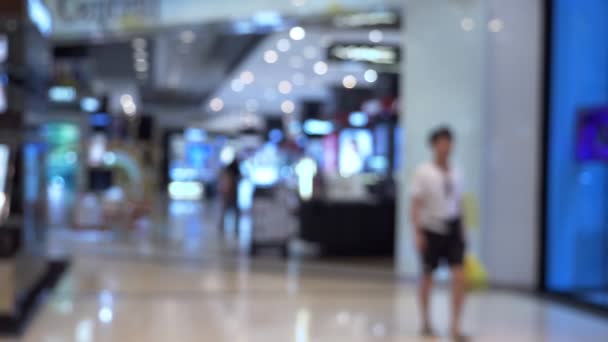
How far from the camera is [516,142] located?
23.5 feet

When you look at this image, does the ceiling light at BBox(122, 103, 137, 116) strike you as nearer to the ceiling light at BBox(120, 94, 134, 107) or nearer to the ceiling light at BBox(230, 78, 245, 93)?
the ceiling light at BBox(120, 94, 134, 107)

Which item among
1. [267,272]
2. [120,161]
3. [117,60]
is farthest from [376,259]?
[120,161]

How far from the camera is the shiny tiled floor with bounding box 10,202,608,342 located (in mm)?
5168

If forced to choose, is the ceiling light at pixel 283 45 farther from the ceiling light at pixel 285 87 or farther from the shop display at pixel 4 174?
the shop display at pixel 4 174

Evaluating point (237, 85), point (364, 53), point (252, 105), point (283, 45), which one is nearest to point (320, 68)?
point (283, 45)

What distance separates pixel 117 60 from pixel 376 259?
7.50m

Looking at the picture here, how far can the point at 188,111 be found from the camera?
1075 inches

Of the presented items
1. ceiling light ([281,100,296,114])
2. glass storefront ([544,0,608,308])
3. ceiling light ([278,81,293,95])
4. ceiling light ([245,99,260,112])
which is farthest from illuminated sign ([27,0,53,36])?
ceiling light ([245,99,260,112])

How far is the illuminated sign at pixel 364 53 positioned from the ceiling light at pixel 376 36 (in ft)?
3.79

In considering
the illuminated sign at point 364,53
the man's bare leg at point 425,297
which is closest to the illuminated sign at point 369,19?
the illuminated sign at point 364,53

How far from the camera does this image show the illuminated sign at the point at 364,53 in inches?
356

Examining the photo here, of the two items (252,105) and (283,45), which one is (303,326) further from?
(252,105)

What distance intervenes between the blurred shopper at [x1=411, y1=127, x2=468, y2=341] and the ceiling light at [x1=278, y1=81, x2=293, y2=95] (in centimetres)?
1192

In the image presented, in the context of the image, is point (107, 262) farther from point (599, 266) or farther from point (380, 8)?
point (599, 266)
